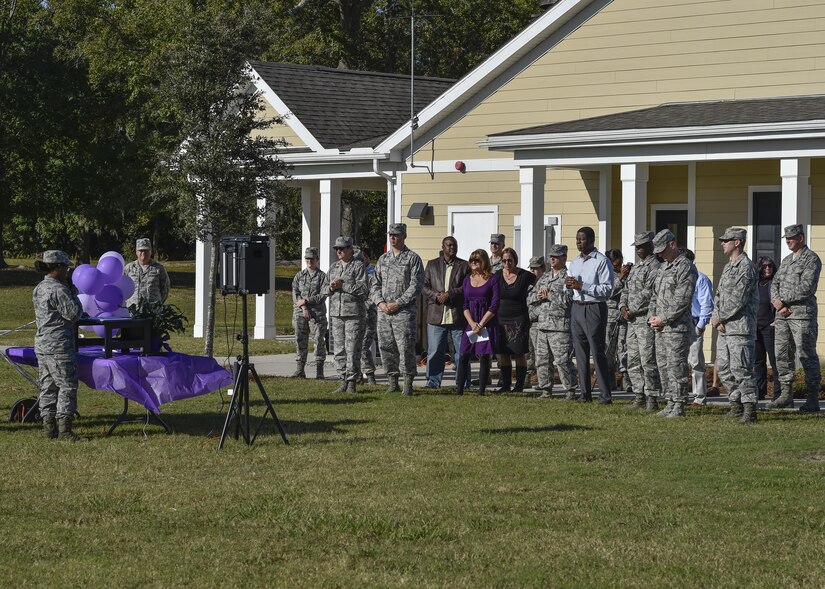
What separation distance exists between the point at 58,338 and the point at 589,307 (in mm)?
6173

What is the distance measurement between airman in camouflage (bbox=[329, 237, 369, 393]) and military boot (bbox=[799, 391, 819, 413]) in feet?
17.3

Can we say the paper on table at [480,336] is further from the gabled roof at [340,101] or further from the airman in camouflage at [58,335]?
the gabled roof at [340,101]

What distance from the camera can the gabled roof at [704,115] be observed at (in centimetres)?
1803

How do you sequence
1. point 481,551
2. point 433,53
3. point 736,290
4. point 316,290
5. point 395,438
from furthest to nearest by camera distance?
point 433,53
point 316,290
point 736,290
point 395,438
point 481,551

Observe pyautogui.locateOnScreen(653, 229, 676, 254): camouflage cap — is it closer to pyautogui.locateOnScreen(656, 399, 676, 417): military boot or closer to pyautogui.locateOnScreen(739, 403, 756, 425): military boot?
pyautogui.locateOnScreen(656, 399, 676, 417): military boot

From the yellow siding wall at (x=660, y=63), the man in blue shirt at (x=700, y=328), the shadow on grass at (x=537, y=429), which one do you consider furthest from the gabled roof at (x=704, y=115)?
the shadow on grass at (x=537, y=429)

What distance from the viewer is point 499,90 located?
22.8 m

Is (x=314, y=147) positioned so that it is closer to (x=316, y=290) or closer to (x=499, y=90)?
(x=499, y=90)

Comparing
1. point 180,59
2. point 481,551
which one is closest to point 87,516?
point 481,551

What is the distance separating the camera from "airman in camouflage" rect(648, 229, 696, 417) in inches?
552

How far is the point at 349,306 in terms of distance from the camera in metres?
16.6

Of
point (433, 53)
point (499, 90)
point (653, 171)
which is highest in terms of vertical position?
point (433, 53)

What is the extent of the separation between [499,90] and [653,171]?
121 inches

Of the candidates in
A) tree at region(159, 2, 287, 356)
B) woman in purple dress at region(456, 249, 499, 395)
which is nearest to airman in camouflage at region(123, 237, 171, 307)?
tree at region(159, 2, 287, 356)
